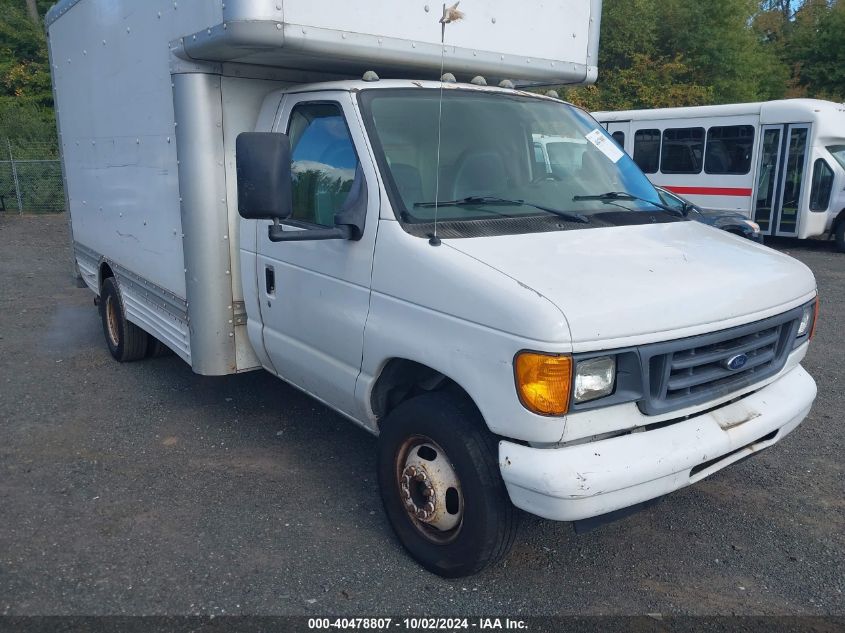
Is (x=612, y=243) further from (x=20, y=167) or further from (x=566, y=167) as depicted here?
(x=20, y=167)

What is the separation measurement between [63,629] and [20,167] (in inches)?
844

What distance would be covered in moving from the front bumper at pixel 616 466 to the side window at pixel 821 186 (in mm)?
13396

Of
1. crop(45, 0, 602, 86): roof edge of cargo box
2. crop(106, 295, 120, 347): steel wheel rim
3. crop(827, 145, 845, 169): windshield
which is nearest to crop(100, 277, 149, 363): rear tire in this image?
crop(106, 295, 120, 347): steel wheel rim

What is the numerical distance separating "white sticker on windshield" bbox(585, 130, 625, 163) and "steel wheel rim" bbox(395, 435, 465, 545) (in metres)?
2.08

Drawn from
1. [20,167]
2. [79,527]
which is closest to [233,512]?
[79,527]

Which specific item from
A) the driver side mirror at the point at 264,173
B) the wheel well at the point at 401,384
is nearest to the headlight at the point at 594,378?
the wheel well at the point at 401,384

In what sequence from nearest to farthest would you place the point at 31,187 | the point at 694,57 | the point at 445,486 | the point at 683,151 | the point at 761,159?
the point at 445,486 → the point at 761,159 → the point at 683,151 → the point at 31,187 → the point at 694,57

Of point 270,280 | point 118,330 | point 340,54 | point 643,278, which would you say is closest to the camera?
point 643,278

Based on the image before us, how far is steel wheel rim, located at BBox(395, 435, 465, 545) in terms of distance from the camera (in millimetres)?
3273

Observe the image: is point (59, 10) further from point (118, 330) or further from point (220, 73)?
point (220, 73)

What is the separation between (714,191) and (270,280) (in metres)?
14.2

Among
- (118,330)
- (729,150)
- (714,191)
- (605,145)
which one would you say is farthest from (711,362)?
(714,191)

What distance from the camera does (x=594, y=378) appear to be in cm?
282

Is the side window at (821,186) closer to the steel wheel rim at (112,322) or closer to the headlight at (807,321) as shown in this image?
the headlight at (807,321)
